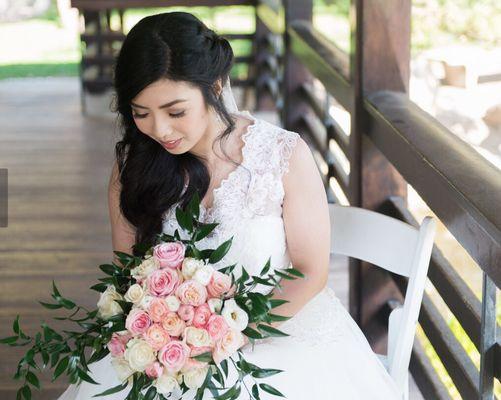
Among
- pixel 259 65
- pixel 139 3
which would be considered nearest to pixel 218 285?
pixel 259 65

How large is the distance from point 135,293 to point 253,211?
538 mm

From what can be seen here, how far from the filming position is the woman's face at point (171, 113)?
199 cm

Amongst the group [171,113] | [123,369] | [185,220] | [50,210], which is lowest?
[50,210]

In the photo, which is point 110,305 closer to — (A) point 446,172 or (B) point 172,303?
(B) point 172,303

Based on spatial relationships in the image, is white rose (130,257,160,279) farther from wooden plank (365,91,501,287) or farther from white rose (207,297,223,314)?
wooden plank (365,91,501,287)

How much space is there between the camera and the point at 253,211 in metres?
2.20

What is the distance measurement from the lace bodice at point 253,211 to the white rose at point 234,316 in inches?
18.7

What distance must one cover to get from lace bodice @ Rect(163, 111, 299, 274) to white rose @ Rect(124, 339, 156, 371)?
55 cm

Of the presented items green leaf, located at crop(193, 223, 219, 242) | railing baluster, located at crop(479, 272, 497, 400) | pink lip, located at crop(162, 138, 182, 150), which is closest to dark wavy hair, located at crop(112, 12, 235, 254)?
pink lip, located at crop(162, 138, 182, 150)

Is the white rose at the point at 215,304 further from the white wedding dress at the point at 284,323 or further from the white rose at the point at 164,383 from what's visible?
the white wedding dress at the point at 284,323

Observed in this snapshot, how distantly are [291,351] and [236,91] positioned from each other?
6131 mm

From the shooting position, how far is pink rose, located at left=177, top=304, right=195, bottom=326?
5.50 feet

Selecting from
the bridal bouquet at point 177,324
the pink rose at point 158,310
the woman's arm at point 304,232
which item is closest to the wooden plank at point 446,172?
the woman's arm at point 304,232

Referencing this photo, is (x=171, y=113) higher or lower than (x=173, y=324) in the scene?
higher
